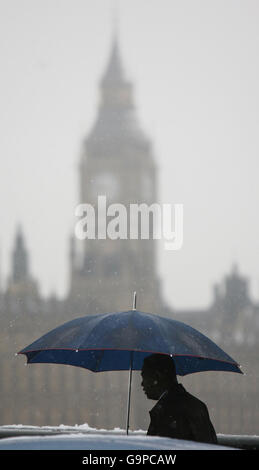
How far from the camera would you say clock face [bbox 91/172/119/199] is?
335 ft

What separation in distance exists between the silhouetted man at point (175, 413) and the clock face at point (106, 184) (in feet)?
323

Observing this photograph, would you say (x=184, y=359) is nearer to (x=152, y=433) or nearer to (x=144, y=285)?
(x=152, y=433)

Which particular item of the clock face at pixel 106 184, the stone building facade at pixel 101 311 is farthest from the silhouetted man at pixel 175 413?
the clock face at pixel 106 184

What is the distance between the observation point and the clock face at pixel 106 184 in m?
102

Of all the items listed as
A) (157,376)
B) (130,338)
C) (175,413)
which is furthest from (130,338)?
(175,413)

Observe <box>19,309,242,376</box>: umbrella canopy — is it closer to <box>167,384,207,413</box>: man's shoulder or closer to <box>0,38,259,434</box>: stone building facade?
<box>167,384,207,413</box>: man's shoulder

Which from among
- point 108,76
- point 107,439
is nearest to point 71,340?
point 107,439

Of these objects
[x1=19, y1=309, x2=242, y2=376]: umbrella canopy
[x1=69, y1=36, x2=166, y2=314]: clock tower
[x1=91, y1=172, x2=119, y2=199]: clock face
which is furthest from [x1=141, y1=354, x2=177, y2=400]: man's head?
[x1=91, y1=172, x2=119, y2=199]: clock face

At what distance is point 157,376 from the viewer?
3.73m

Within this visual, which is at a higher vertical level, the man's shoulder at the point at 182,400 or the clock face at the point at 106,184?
the clock face at the point at 106,184

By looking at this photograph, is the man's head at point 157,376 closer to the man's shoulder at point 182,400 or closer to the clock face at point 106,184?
the man's shoulder at point 182,400

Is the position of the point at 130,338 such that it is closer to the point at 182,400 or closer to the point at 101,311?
the point at 182,400

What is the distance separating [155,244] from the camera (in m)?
101
